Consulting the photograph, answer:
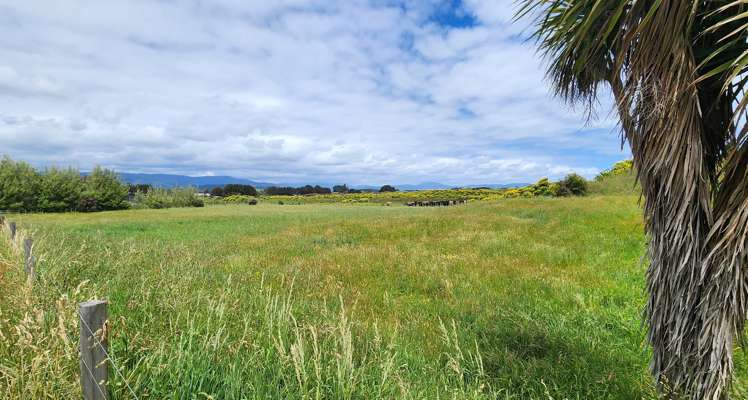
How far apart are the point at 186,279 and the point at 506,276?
7.21m

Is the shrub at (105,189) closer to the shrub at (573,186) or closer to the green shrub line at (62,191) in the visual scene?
the green shrub line at (62,191)

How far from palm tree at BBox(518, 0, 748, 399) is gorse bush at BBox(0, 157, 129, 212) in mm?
57618

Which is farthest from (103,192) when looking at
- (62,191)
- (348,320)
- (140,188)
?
(348,320)

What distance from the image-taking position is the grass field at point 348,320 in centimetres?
310

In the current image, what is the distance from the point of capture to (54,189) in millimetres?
44406

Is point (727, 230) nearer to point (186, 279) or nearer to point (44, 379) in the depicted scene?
point (44, 379)

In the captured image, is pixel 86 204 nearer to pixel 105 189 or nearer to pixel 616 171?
pixel 105 189

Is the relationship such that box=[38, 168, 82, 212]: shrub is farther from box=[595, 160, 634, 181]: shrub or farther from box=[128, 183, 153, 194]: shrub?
box=[595, 160, 634, 181]: shrub

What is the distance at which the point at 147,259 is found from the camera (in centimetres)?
841

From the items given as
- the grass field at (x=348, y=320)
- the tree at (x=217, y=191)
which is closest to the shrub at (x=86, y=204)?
the tree at (x=217, y=191)

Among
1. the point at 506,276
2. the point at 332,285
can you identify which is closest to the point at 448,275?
the point at 506,276

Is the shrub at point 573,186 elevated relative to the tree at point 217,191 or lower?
elevated

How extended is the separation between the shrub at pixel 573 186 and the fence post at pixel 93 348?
43.5 m

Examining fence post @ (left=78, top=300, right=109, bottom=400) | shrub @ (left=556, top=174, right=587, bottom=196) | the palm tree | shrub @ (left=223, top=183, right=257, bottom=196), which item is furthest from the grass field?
shrub @ (left=223, top=183, right=257, bottom=196)
